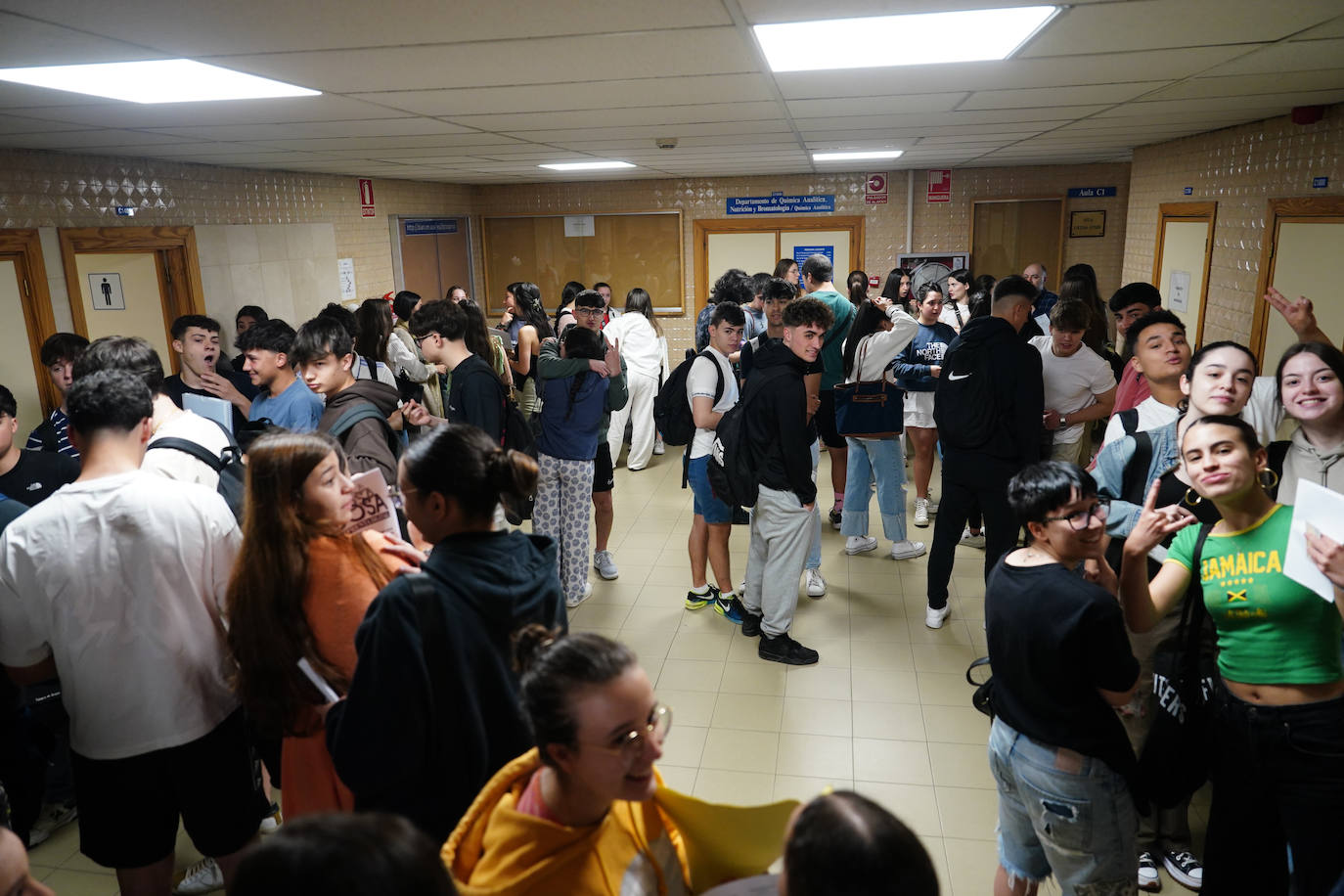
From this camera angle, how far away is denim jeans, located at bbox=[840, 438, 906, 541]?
547 cm

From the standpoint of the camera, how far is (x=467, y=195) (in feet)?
35.2

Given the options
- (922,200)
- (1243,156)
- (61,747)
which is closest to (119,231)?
(61,747)

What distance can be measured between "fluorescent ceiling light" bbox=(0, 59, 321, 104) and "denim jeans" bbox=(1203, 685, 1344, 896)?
357cm

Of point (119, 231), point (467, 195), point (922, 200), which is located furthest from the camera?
point (467, 195)

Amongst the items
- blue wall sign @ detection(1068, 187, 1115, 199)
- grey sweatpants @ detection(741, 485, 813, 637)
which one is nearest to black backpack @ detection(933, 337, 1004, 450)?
grey sweatpants @ detection(741, 485, 813, 637)

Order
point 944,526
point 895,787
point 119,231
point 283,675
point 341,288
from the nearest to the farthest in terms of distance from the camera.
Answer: point 283,675 < point 895,787 < point 944,526 < point 119,231 < point 341,288

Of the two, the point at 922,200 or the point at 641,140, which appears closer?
the point at 641,140

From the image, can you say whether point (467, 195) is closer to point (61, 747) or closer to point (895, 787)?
point (61, 747)

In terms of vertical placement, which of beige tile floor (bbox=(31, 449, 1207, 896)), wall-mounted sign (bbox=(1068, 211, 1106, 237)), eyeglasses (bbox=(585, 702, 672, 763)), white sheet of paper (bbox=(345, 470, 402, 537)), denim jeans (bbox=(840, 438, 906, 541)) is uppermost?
wall-mounted sign (bbox=(1068, 211, 1106, 237))

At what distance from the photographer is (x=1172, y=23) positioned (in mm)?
2406

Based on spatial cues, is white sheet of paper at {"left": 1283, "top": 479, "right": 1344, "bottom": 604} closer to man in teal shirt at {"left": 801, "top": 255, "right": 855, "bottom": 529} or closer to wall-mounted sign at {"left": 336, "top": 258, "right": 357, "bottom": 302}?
man in teal shirt at {"left": 801, "top": 255, "right": 855, "bottom": 529}

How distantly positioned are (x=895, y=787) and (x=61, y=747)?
3.36 metres

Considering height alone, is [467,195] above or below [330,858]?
above

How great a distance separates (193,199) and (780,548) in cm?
496
